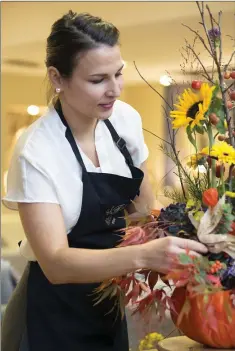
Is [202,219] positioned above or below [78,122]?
below

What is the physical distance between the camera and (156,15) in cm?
580

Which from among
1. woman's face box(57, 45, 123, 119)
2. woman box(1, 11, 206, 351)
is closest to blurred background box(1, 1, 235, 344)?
woman box(1, 11, 206, 351)

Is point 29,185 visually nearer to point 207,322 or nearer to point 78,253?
point 78,253

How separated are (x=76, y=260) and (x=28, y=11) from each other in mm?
4628

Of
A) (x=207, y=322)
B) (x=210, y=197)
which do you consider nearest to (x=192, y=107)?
(x=210, y=197)

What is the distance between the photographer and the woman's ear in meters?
1.60

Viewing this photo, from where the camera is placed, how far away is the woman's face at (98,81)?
1492 mm

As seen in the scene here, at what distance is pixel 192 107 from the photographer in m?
1.33

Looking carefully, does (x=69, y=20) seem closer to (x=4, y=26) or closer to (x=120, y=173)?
(x=120, y=173)

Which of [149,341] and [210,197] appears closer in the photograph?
[210,197]

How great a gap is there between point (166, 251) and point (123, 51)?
18.5ft

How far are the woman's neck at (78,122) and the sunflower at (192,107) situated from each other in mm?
345

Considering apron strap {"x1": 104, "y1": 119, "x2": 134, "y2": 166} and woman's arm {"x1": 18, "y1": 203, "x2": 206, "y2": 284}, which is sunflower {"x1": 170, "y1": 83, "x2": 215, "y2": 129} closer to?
woman's arm {"x1": 18, "y1": 203, "x2": 206, "y2": 284}

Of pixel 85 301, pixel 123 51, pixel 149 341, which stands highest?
pixel 123 51
